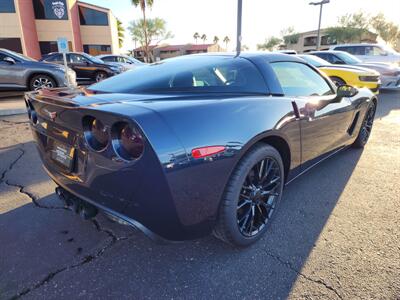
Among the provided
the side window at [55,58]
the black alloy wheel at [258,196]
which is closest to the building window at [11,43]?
the side window at [55,58]

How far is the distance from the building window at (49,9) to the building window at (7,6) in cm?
215

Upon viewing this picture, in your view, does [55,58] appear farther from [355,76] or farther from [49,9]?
[49,9]

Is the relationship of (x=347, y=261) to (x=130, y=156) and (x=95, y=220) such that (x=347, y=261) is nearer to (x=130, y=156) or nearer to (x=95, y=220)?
(x=130, y=156)

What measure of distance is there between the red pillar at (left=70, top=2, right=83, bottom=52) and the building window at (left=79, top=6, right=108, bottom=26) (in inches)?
19.2

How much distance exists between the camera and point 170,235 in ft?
5.31

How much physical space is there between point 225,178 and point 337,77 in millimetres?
7998

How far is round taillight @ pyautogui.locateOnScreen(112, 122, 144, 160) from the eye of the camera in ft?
4.91

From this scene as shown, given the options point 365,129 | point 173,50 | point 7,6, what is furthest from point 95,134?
point 173,50

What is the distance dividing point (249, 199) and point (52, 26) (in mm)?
27701

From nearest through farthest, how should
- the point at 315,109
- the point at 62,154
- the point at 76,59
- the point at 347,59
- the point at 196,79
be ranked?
the point at 62,154, the point at 196,79, the point at 315,109, the point at 347,59, the point at 76,59

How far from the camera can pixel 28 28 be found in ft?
75.6

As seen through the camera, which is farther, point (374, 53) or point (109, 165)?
point (374, 53)

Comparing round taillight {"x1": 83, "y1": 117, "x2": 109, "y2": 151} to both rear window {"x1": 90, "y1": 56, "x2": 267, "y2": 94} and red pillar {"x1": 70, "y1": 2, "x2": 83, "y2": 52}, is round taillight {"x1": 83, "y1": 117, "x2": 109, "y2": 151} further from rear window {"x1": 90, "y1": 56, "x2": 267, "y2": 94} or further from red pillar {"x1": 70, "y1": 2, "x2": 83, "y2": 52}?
red pillar {"x1": 70, "y1": 2, "x2": 83, "y2": 52}

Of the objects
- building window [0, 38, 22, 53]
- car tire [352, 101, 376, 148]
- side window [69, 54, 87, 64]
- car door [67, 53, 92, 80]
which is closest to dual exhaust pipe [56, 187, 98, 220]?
car tire [352, 101, 376, 148]
